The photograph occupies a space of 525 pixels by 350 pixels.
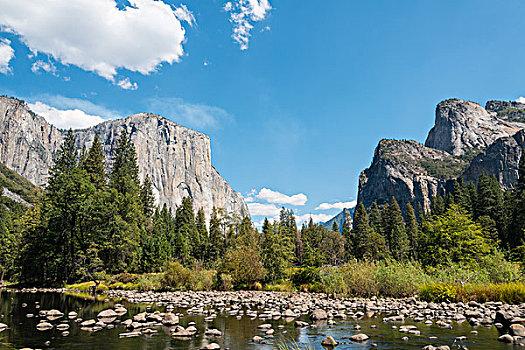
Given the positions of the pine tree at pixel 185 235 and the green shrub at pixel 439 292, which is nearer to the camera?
the green shrub at pixel 439 292

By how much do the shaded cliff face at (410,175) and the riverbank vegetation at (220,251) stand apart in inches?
4222

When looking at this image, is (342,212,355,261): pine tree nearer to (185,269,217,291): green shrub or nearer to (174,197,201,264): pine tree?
(174,197,201,264): pine tree

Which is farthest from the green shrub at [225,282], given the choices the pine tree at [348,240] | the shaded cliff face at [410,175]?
the shaded cliff face at [410,175]

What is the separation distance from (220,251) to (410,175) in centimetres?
14333

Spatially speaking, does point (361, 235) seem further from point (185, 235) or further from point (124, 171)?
point (124, 171)

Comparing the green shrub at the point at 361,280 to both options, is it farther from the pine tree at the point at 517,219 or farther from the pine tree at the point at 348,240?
the pine tree at the point at 348,240

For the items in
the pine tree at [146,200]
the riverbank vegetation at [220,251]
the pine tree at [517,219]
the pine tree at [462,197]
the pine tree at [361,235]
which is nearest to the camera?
the riverbank vegetation at [220,251]

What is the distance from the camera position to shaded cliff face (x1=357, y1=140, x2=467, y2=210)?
563ft

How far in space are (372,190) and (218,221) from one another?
151m

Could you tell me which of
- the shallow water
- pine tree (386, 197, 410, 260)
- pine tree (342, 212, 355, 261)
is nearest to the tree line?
pine tree (386, 197, 410, 260)

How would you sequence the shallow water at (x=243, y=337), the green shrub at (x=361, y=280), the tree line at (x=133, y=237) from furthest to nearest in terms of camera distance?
the tree line at (x=133, y=237) → the green shrub at (x=361, y=280) → the shallow water at (x=243, y=337)

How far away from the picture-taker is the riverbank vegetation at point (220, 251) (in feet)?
69.2

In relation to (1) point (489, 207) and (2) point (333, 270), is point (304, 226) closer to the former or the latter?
(1) point (489, 207)

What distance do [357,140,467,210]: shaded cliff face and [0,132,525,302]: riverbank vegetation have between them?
107 m
